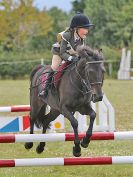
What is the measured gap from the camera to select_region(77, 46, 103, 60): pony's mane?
23.2 ft

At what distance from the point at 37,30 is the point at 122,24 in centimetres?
976

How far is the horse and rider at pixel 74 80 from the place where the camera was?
7.00 meters

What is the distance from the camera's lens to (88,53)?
23.6 feet

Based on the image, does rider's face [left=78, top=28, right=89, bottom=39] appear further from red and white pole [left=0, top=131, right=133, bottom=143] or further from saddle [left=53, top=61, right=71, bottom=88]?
red and white pole [left=0, top=131, right=133, bottom=143]

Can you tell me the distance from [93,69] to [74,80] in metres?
0.78

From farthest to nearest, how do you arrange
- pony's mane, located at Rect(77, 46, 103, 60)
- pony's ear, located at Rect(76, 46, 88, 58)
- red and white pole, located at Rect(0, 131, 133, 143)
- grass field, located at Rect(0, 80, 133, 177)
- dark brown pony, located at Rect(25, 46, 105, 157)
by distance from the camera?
1. grass field, located at Rect(0, 80, 133, 177)
2. pony's ear, located at Rect(76, 46, 88, 58)
3. pony's mane, located at Rect(77, 46, 103, 60)
4. dark brown pony, located at Rect(25, 46, 105, 157)
5. red and white pole, located at Rect(0, 131, 133, 143)

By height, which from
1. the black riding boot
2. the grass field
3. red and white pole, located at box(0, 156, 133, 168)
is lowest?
the grass field

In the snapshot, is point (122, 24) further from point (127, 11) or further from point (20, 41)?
point (20, 41)

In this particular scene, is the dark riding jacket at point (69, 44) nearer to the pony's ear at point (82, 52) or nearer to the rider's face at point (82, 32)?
the rider's face at point (82, 32)

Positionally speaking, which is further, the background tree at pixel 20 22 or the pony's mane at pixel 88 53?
the background tree at pixel 20 22

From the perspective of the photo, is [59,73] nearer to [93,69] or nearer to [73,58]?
[73,58]

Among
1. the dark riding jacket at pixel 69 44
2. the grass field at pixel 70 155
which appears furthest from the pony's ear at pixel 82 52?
the grass field at pixel 70 155

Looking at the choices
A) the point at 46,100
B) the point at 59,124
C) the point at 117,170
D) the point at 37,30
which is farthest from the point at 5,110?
the point at 37,30

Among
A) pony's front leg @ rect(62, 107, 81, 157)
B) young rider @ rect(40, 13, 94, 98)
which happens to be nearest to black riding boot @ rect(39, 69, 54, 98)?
young rider @ rect(40, 13, 94, 98)
